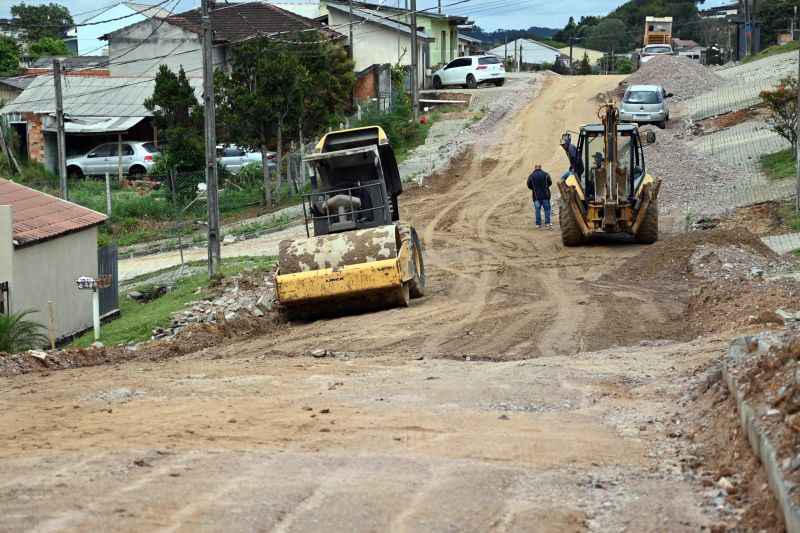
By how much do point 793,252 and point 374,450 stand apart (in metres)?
14.2

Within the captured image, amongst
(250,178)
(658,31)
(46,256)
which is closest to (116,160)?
(250,178)

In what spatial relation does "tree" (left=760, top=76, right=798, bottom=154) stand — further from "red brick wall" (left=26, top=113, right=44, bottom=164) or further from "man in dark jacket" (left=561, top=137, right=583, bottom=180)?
"red brick wall" (left=26, top=113, right=44, bottom=164)

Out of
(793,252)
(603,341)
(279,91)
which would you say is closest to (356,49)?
(279,91)

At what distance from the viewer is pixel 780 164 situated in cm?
3216

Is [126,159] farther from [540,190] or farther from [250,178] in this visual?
[540,190]

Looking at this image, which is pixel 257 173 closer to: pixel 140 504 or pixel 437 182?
pixel 437 182

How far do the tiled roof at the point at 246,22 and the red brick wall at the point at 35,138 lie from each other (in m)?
8.09

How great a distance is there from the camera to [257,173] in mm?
37750

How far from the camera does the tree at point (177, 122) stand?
36.5 meters

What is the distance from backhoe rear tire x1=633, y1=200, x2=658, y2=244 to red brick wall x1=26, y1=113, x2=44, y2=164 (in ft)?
98.5

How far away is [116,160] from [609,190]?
960 inches

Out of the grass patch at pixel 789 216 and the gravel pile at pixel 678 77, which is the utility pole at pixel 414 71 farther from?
the grass patch at pixel 789 216

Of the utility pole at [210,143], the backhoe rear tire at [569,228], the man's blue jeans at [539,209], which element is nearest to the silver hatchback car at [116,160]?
the man's blue jeans at [539,209]

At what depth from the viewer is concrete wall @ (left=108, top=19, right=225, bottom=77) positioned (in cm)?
4971
